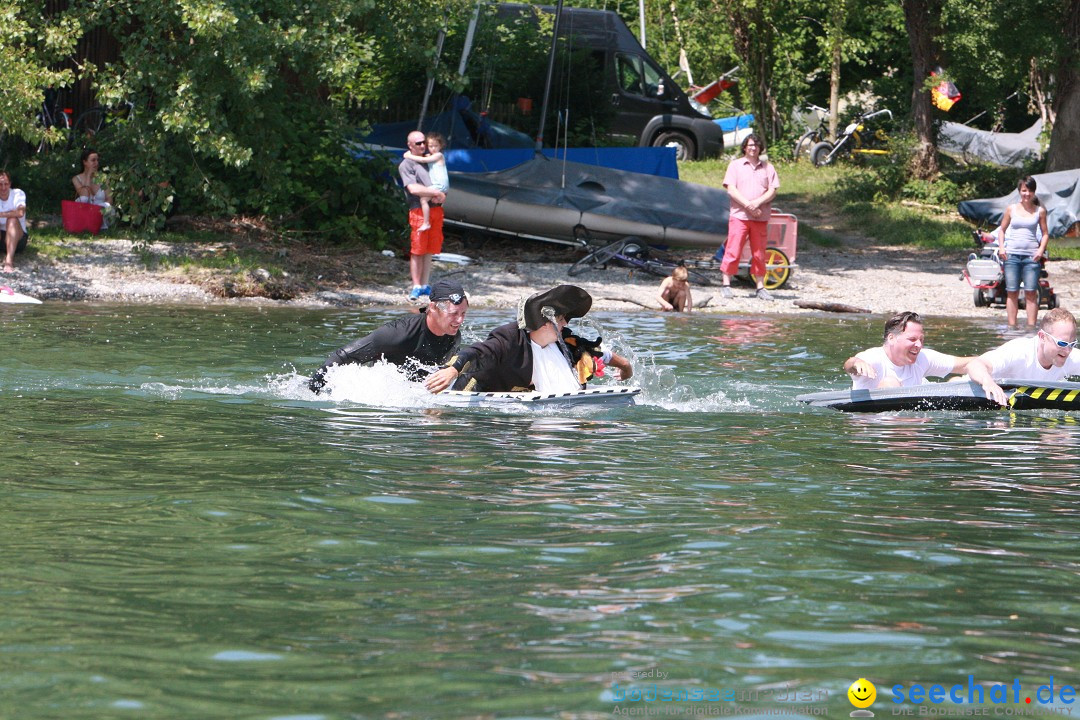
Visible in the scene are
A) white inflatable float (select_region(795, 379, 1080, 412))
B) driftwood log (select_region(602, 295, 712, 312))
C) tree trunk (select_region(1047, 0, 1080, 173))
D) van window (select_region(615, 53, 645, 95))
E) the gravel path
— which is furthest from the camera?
van window (select_region(615, 53, 645, 95))

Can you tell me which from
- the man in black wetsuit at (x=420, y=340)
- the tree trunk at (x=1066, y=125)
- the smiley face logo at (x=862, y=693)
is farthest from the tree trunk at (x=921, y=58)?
the smiley face logo at (x=862, y=693)

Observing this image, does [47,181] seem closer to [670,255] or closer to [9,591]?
[670,255]

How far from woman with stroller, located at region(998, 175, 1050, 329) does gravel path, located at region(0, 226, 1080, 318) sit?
5.91 ft

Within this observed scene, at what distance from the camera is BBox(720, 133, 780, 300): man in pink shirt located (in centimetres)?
1967

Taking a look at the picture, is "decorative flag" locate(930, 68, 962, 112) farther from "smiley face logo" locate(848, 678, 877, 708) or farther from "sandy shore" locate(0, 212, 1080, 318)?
"smiley face logo" locate(848, 678, 877, 708)

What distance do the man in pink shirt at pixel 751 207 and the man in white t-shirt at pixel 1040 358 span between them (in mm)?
8691

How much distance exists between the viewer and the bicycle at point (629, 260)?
21.4 meters

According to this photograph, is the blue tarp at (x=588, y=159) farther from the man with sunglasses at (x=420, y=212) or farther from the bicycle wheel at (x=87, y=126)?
the bicycle wheel at (x=87, y=126)

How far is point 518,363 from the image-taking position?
1050 centimetres

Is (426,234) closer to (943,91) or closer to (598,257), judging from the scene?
(598,257)

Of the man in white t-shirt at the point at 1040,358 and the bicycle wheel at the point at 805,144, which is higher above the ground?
the bicycle wheel at the point at 805,144

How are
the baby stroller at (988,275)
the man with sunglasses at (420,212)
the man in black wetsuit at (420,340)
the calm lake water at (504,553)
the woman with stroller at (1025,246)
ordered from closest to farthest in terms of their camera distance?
the calm lake water at (504,553)
the man in black wetsuit at (420,340)
the woman with stroller at (1025,246)
the man with sunglasses at (420,212)
the baby stroller at (988,275)

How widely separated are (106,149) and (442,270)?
509 centimetres

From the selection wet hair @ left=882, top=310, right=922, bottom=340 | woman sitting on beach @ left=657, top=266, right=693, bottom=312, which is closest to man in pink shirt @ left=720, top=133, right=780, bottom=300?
woman sitting on beach @ left=657, top=266, right=693, bottom=312
